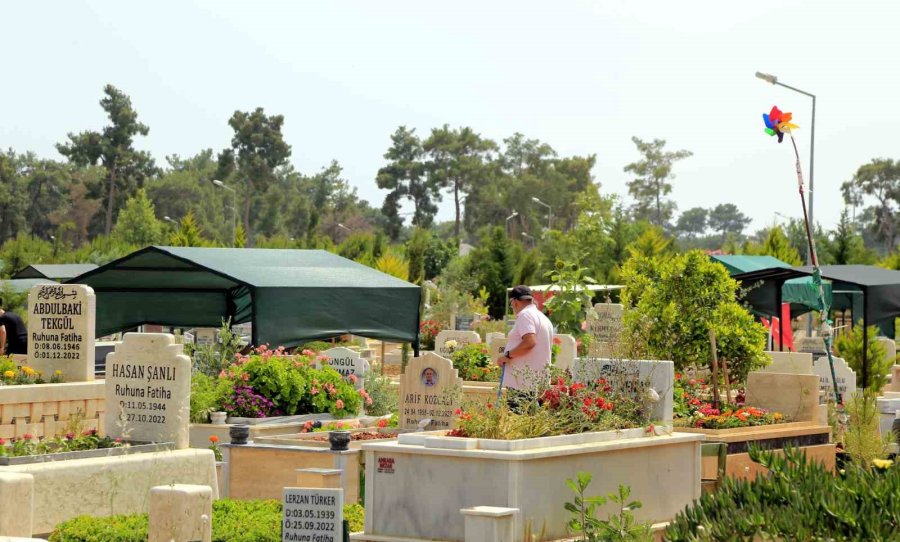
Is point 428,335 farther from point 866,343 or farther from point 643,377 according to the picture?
point 643,377

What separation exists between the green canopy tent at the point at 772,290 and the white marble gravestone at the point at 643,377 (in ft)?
35.1

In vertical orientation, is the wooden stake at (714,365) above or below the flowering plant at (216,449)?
above

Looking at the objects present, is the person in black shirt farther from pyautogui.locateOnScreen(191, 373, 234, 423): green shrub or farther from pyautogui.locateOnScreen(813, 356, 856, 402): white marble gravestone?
pyautogui.locateOnScreen(813, 356, 856, 402): white marble gravestone

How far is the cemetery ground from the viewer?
29.1 ft

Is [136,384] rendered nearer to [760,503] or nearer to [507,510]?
[507,510]

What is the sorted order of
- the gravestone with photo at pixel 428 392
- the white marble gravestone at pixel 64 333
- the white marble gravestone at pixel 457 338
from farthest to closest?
the white marble gravestone at pixel 457 338 < the white marble gravestone at pixel 64 333 < the gravestone with photo at pixel 428 392

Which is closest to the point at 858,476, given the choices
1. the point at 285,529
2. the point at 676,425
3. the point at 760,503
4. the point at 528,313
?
the point at 760,503

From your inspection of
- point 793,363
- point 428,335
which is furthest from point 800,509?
point 428,335

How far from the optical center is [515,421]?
10008 millimetres

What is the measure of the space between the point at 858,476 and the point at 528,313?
4.63 meters

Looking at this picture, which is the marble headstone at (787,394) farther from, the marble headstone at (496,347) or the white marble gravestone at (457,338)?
the white marble gravestone at (457,338)

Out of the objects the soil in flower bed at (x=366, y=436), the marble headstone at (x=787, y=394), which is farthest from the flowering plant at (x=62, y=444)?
the marble headstone at (x=787, y=394)

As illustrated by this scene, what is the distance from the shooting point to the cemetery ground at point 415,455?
8859 millimetres

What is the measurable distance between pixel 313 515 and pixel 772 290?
16143 millimetres
